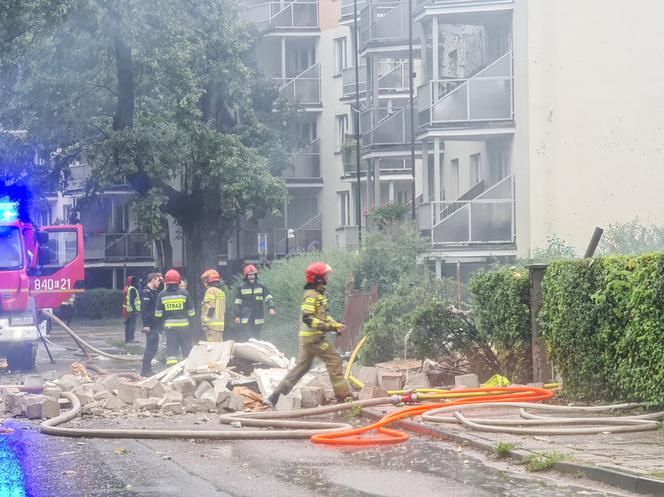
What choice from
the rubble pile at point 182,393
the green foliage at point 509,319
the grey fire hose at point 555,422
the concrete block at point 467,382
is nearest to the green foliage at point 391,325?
the rubble pile at point 182,393

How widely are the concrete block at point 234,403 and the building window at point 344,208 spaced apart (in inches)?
1438

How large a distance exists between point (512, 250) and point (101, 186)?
455 inches

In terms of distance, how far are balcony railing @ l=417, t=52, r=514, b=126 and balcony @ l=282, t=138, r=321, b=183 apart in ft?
72.6

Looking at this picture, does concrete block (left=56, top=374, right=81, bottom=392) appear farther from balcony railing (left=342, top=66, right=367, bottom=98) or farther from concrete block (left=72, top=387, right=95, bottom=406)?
balcony railing (left=342, top=66, right=367, bottom=98)

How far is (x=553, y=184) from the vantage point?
→ 29.4 meters

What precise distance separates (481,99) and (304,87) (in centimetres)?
2251

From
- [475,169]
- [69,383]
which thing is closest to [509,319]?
[69,383]

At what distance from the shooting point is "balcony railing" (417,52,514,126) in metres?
30.3

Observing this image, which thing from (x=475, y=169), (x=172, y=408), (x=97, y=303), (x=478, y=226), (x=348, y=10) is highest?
(x=348, y=10)

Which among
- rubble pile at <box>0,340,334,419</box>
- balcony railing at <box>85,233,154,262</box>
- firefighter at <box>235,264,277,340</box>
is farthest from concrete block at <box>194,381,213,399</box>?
balcony railing at <box>85,233,154,262</box>

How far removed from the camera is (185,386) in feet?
51.9

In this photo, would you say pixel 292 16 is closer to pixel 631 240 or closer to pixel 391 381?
pixel 631 240

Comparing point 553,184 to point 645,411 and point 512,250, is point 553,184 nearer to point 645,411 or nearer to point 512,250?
point 512,250

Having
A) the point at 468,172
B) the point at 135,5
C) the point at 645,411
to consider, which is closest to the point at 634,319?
the point at 645,411
